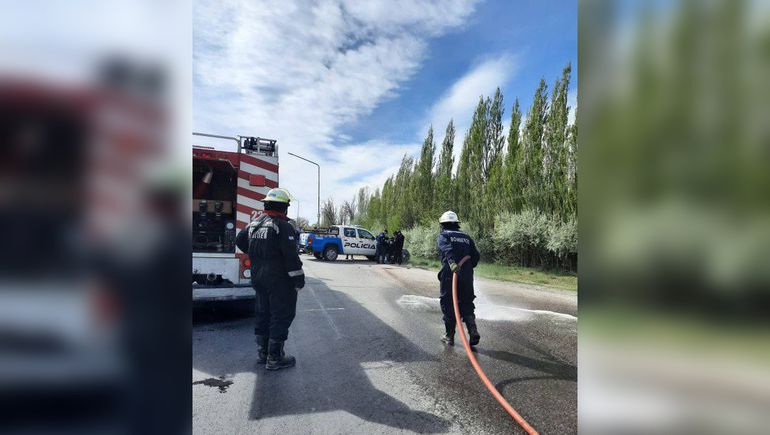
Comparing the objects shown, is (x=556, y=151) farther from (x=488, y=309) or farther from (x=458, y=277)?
(x=458, y=277)

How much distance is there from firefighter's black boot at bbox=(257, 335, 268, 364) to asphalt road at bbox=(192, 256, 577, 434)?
0.43 ft

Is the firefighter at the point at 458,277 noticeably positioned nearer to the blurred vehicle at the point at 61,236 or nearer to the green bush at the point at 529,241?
the blurred vehicle at the point at 61,236

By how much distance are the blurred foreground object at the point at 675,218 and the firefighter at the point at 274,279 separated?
3.55m

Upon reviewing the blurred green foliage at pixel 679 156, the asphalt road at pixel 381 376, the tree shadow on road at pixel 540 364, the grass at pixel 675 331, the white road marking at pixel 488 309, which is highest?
the blurred green foliage at pixel 679 156

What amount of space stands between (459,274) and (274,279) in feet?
7.66

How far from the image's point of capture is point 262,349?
4098 mm

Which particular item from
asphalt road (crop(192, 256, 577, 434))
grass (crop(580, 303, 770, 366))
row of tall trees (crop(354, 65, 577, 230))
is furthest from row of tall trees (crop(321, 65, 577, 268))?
grass (crop(580, 303, 770, 366))

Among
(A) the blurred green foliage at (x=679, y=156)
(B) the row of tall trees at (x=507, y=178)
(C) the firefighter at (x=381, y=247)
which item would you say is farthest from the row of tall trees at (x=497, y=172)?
(A) the blurred green foliage at (x=679, y=156)

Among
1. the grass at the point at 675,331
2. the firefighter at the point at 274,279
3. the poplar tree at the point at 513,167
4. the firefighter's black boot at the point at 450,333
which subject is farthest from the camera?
the poplar tree at the point at 513,167

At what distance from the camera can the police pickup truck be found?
17.6 m

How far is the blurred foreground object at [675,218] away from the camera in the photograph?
53 cm

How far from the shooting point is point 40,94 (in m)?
0.66

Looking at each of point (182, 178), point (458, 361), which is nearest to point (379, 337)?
point (458, 361)

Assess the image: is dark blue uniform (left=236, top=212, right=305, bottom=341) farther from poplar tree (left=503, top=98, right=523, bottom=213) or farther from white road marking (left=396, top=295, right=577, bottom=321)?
poplar tree (left=503, top=98, right=523, bottom=213)
